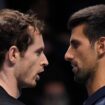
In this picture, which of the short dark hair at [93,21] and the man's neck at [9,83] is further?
the short dark hair at [93,21]

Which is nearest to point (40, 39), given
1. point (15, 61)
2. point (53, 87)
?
point (15, 61)

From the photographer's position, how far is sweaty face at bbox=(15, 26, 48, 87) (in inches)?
178

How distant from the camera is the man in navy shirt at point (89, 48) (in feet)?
15.2

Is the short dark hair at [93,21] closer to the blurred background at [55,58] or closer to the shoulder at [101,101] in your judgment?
the shoulder at [101,101]

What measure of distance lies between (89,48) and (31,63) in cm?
42

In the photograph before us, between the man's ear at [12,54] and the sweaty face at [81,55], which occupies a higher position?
the man's ear at [12,54]

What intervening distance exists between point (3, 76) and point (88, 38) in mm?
719

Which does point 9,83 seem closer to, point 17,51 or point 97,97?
point 17,51

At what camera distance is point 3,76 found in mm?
4418

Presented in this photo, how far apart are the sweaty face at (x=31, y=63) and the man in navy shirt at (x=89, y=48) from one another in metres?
0.25

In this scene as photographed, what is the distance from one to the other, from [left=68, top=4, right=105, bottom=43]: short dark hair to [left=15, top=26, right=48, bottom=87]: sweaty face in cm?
34

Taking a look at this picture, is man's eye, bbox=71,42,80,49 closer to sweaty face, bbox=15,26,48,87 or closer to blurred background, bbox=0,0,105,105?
sweaty face, bbox=15,26,48,87

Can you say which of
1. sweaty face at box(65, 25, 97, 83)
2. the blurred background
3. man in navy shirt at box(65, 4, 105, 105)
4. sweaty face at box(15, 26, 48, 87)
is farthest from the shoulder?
the blurred background

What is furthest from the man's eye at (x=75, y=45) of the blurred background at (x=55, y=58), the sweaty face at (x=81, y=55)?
the blurred background at (x=55, y=58)
